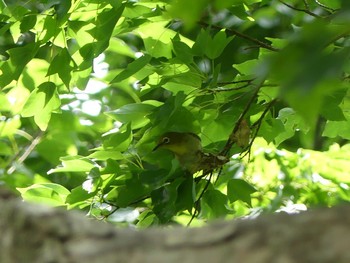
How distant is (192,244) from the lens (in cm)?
62

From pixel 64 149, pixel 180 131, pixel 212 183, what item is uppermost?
pixel 180 131

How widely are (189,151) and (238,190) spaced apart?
196 mm

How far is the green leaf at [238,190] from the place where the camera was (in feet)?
5.54

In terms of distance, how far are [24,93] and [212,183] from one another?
24.0 inches

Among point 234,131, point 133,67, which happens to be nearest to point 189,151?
point 234,131

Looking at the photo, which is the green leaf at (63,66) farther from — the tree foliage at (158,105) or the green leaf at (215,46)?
the green leaf at (215,46)

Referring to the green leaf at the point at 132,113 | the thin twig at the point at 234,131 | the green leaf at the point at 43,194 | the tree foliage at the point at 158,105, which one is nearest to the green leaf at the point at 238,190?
the tree foliage at the point at 158,105

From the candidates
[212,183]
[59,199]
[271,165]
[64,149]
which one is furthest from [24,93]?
[271,165]

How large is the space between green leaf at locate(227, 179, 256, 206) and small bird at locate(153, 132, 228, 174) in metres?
0.13

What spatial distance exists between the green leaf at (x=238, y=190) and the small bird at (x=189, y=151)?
132 mm

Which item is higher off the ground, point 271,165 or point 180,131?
point 180,131

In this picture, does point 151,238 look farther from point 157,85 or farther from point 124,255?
point 157,85

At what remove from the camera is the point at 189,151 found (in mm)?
1557

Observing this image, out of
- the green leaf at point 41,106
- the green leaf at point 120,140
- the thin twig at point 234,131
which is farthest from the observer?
the green leaf at point 41,106
